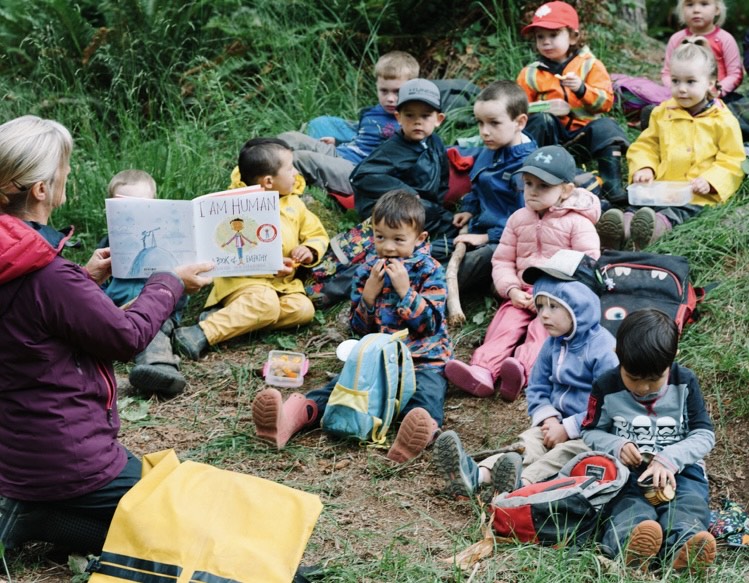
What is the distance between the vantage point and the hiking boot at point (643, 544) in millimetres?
3842

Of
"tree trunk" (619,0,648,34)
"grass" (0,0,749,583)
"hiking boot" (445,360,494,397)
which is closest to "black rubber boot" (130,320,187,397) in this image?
"grass" (0,0,749,583)

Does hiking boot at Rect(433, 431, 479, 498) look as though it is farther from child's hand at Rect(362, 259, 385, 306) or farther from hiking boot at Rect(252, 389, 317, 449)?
child's hand at Rect(362, 259, 385, 306)

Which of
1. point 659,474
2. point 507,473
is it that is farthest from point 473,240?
point 659,474

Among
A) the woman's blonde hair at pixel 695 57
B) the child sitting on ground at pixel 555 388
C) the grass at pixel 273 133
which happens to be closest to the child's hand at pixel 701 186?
the grass at pixel 273 133

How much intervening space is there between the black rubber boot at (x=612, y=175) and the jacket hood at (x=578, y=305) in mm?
2214

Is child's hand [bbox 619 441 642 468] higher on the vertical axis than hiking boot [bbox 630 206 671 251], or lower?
lower

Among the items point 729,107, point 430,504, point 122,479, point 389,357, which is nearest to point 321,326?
point 389,357

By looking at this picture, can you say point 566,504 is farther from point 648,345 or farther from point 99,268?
point 99,268

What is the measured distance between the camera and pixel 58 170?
12.5ft

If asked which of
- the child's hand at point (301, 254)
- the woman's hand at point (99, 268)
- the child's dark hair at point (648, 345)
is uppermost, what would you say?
the child's dark hair at point (648, 345)

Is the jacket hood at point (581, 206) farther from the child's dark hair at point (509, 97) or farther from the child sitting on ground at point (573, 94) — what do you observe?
the child sitting on ground at point (573, 94)

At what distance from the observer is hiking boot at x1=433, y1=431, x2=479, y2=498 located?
4.45 meters

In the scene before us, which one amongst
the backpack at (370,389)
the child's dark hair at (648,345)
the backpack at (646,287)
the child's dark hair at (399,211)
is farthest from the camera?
the backpack at (646,287)

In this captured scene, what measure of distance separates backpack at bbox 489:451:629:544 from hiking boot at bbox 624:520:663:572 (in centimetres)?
21
